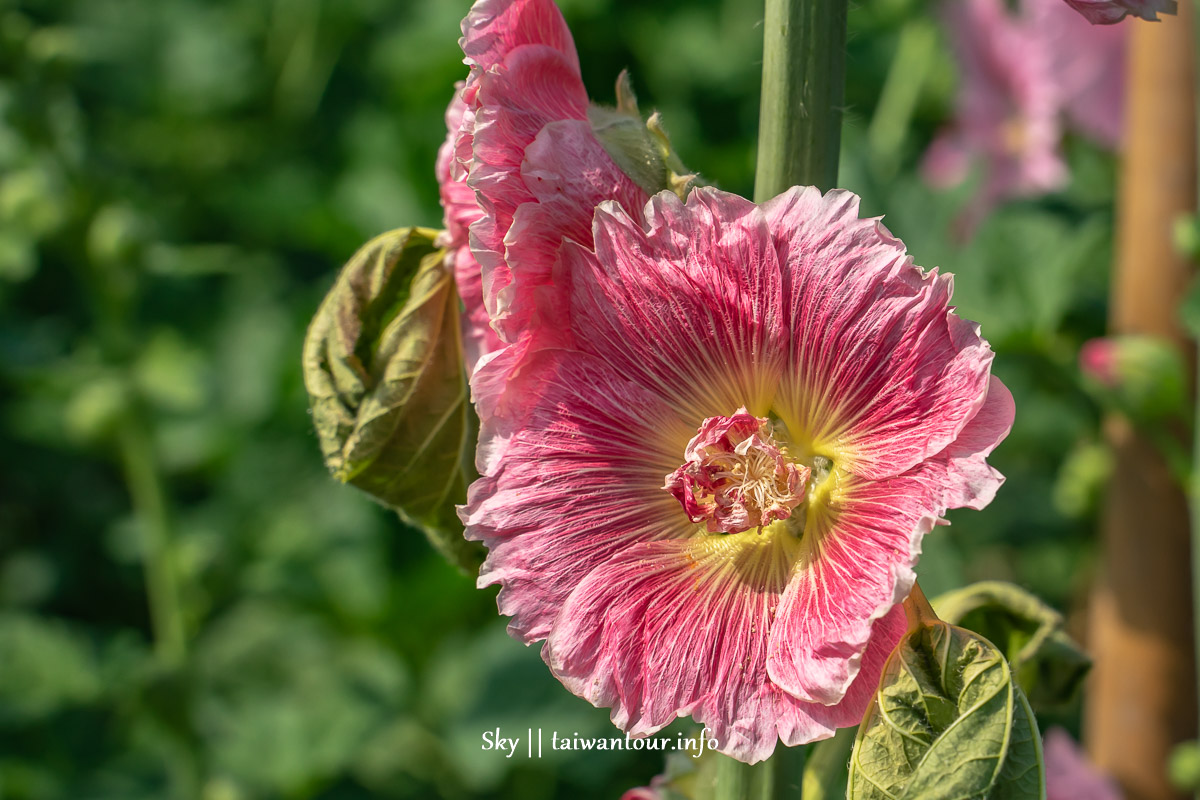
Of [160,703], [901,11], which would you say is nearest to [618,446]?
[160,703]

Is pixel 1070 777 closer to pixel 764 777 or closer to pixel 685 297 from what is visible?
pixel 764 777

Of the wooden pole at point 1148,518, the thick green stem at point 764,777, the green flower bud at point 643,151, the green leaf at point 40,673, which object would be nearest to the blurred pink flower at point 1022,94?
the wooden pole at point 1148,518

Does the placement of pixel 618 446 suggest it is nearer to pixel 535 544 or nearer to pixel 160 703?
pixel 535 544

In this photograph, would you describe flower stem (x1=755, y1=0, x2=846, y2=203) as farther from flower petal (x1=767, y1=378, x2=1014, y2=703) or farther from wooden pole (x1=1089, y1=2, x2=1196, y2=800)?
wooden pole (x1=1089, y1=2, x2=1196, y2=800)

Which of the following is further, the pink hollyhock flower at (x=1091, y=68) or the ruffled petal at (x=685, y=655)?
the pink hollyhock flower at (x=1091, y=68)

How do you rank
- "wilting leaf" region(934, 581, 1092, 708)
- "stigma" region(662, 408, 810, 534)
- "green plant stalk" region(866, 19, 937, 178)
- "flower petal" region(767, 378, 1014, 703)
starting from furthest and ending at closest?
1. "green plant stalk" region(866, 19, 937, 178)
2. "wilting leaf" region(934, 581, 1092, 708)
3. "stigma" region(662, 408, 810, 534)
4. "flower petal" region(767, 378, 1014, 703)

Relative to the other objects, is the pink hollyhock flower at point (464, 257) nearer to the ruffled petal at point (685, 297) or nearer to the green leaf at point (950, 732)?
the ruffled petal at point (685, 297)

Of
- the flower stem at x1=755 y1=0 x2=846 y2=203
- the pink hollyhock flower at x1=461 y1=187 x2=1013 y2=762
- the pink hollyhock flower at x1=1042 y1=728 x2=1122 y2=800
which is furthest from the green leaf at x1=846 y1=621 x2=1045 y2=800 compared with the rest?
the pink hollyhock flower at x1=1042 y1=728 x2=1122 y2=800
